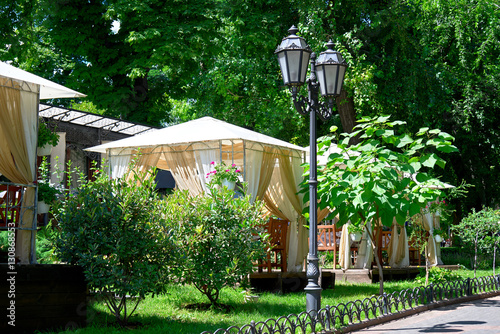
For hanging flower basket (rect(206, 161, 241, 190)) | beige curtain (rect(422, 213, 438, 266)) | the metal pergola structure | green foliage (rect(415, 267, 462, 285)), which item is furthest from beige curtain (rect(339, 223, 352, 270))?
the metal pergola structure

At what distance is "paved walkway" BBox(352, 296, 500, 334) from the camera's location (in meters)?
8.45

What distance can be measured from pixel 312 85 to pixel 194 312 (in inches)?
154

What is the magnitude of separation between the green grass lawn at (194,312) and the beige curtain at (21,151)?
1392mm

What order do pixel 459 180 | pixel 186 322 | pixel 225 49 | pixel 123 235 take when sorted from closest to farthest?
1. pixel 123 235
2. pixel 186 322
3. pixel 225 49
4. pixel 459 180

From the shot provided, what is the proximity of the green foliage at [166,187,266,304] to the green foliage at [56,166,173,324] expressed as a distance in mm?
545

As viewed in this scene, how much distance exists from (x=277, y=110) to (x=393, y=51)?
14.0ft

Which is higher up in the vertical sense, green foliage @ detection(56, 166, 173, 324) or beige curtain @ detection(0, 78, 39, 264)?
beige curtain @ detection(0, 78, 39, 264)

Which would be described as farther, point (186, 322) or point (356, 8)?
point (356, 8)

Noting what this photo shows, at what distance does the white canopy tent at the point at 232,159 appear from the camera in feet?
38.2

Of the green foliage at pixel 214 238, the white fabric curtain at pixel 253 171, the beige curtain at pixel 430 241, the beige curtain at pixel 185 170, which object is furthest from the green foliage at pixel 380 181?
the beige curtain at pixel 430 241

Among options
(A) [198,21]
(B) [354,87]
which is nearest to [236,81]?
(A) [198,21]

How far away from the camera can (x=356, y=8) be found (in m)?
18.4

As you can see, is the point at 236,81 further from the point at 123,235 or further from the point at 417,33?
the point at 123,235

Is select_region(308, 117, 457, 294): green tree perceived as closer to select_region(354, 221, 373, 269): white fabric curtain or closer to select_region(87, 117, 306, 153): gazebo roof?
select_region(87, 117, 306, 153): gazebo roof
